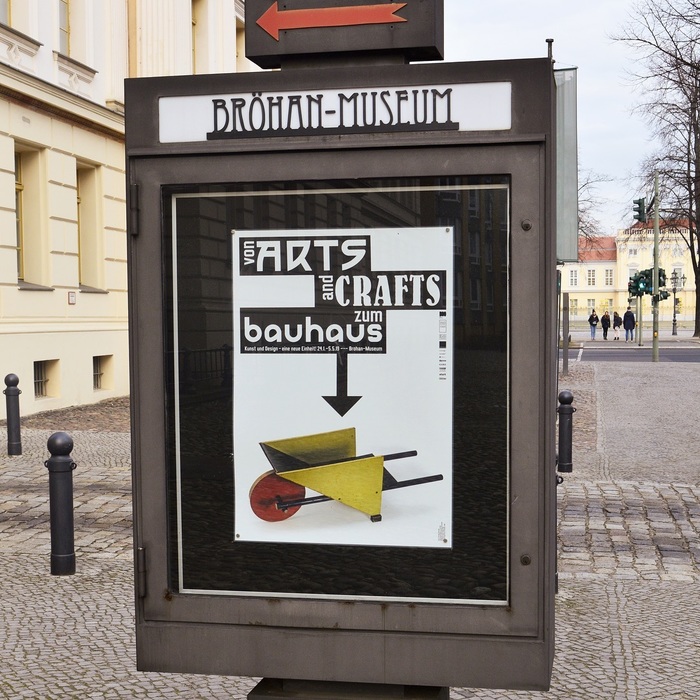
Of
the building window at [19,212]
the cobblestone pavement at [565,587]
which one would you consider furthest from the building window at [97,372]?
the cobblestone pavement at [565,587]

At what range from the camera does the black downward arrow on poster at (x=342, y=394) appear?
2.99m

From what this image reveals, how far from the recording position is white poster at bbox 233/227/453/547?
2936 mm

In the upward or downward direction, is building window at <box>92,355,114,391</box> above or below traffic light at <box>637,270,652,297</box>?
below

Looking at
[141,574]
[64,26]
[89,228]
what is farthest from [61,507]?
[64,26]

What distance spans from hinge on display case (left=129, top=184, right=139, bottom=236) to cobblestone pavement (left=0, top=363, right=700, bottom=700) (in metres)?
2.21

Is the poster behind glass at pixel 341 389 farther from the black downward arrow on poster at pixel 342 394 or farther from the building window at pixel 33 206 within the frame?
the building window at pixel 33 206

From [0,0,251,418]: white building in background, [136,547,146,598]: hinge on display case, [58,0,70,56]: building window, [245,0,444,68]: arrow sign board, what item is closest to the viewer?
[245,0,444,68]: arrow sign board

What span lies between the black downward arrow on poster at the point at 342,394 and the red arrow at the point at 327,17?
3.13 feet

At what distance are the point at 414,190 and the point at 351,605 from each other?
1.19 meters

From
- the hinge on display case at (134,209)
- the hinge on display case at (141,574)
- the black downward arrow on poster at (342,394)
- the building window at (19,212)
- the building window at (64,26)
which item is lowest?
the hinge on display case at (141,574)

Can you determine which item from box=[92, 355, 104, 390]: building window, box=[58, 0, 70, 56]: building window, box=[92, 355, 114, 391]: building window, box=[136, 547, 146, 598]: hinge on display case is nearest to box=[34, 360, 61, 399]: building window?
box=[92, 355, 104, 390]: building window

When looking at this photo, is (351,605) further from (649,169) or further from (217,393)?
(649,169)

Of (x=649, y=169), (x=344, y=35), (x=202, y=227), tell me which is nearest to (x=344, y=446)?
(x=202, y=227)

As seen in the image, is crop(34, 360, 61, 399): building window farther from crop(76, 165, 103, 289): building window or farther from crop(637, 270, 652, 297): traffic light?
crop(637, 270, 652, 297): traffic light
